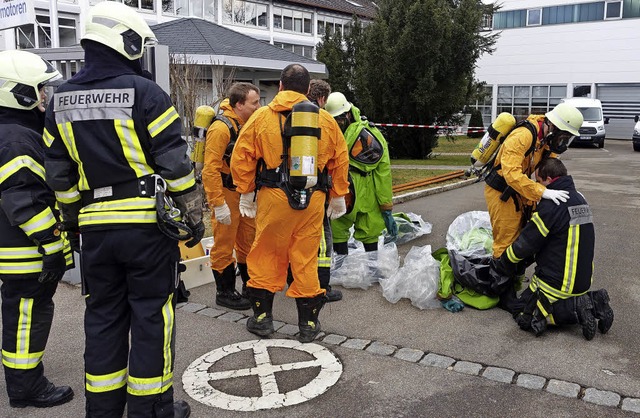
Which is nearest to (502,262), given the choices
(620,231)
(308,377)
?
(308,377)

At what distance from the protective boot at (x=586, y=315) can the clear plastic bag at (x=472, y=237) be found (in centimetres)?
129

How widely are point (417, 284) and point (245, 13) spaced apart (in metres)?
32.5

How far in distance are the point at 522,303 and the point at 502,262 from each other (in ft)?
1.28

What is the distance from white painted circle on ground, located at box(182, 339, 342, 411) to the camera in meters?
3.50

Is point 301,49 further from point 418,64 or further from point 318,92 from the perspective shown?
point 318,92

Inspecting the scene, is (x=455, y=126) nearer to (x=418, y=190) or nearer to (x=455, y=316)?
(x=418, y=190)

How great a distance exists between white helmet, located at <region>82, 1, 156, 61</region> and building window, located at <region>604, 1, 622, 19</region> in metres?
35.9

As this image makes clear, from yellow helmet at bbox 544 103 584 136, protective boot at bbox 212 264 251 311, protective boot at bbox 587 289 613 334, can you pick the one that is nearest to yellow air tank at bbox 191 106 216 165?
protective boot at bbox 212 264 251 311

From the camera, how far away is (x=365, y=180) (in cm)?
581

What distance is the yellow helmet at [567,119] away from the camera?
16.3 ft

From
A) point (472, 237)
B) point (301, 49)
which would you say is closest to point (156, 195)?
point (472, 237)

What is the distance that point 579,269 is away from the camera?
14.6 feet

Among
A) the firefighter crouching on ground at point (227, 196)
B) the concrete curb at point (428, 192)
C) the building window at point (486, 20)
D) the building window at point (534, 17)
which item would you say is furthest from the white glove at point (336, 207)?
the building window at point (534, 17)

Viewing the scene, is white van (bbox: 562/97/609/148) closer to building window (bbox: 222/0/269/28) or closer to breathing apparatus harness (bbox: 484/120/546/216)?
building window (bbox: 222/0/269/28)
